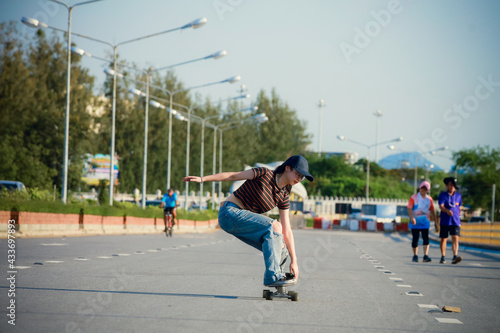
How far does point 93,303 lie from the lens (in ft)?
24.7

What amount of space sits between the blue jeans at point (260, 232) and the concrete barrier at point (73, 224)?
13.9 m

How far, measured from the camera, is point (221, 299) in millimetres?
8523

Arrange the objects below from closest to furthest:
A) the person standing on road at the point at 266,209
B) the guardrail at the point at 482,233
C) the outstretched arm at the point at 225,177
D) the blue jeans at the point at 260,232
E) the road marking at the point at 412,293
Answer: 1. the outstretched arm at the point at 225,177
2. the person standing on road at the point at 266,209
3. the blue jeans at the point at 260,232
4. the road marking at the point at 412,293
5. the guardrail at the point at 482,233

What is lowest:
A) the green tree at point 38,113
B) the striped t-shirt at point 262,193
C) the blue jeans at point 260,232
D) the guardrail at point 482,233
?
the guardrail at point 482,233

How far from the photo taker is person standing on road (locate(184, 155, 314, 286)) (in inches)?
321

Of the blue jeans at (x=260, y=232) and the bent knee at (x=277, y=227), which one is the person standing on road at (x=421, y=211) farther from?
the blue jeans at (x=260, y=232)

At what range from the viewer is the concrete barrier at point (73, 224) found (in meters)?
21.9

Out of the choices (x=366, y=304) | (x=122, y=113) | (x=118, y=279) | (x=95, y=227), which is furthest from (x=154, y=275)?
(x=122, y=113)

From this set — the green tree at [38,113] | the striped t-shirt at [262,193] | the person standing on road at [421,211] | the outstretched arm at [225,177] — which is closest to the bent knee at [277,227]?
the striped t-shirt at [262,193]

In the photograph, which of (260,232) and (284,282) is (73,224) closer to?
(260,232)

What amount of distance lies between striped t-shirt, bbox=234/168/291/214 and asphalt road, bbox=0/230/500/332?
106cm

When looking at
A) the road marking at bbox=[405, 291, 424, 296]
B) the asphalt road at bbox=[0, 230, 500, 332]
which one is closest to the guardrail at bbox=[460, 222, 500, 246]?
the asphalt road at bbox=[0, 230, 500, 332]

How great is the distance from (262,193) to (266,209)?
A: 0.24m

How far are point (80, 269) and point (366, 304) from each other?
4.90m
